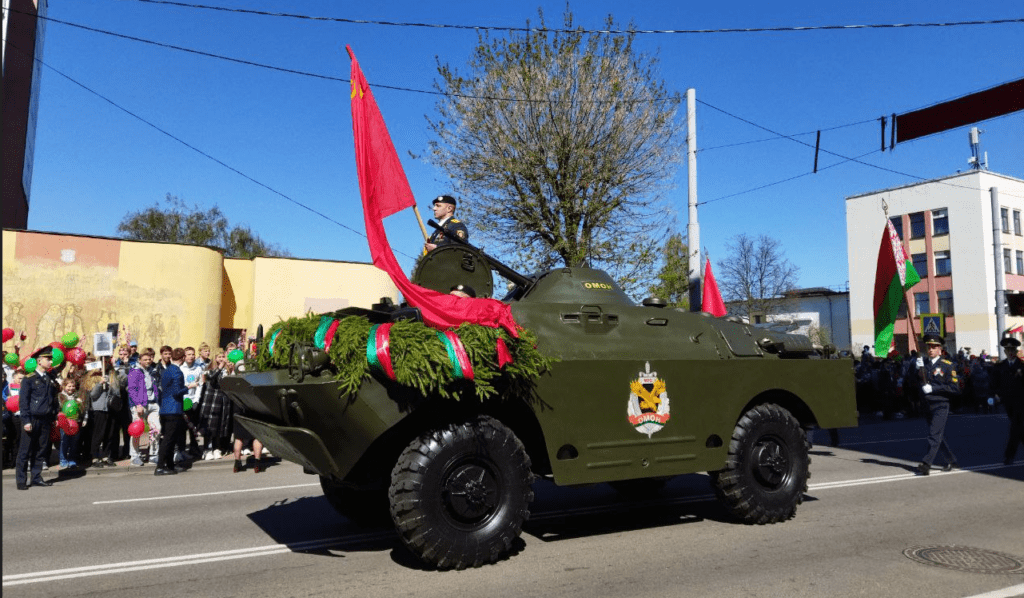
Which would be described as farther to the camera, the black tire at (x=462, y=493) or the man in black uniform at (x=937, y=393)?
the man in black uniform at (x=937, y=393)

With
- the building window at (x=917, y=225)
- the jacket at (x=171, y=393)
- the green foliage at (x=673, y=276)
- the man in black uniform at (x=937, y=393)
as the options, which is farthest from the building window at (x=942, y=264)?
the jacket at (x=171, y=393)

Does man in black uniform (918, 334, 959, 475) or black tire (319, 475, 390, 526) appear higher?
man in black uniform (918, 334, 959, 475)

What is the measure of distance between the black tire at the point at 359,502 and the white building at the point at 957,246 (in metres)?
45.6

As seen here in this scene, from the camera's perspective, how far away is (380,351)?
5438 mm

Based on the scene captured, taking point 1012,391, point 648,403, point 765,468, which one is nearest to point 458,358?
point 648,403

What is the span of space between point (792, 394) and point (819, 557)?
6.10 feet

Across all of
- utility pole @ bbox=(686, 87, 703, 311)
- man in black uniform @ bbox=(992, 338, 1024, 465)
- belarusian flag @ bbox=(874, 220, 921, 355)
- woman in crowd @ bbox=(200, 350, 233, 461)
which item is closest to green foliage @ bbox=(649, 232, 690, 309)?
utility pole @ bbox=(686, 87, 703, 311)

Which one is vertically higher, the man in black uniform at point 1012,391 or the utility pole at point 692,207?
the utility pole at point 692,207

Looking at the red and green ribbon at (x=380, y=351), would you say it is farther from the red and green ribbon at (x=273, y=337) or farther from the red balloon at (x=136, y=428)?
the red balloon at (x=136, y=428)

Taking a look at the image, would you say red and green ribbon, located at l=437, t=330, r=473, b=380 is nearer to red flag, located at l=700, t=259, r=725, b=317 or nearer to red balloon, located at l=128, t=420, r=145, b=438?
red balloon, located at l=128, t=420, r=145, b=438

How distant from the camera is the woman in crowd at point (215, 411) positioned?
41.4ft

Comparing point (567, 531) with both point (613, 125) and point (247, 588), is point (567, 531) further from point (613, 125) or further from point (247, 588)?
point (613, 125)

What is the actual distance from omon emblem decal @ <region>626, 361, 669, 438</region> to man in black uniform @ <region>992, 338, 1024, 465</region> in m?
7.18

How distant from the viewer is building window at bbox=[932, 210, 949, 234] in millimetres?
49438
